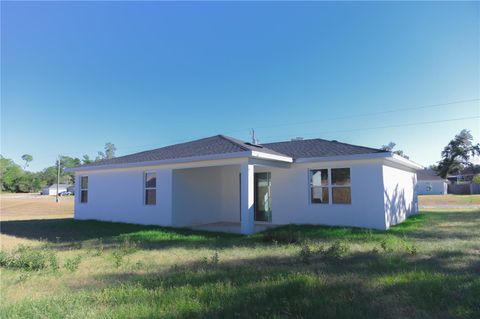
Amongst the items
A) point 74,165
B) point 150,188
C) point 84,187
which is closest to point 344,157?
point 150,188

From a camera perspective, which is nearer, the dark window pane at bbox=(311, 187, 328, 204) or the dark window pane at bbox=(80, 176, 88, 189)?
the dark window pane at bbox=(311, 187, 328, 204)

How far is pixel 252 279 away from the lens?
5.48 m

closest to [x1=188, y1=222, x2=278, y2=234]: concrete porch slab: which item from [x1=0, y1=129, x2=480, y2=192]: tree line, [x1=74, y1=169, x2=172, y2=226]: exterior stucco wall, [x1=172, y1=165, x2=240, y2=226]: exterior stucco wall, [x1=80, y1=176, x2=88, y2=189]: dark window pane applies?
[x1=172, y1=165, x2=240, y2=226]: exterior stucco wall

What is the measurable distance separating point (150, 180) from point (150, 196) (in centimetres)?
72

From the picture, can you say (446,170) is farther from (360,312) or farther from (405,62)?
(360,312)

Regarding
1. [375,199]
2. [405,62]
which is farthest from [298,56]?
[375,199]

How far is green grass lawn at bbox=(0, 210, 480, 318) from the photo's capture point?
4098mm

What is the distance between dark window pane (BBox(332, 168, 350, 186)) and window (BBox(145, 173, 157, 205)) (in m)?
7.59

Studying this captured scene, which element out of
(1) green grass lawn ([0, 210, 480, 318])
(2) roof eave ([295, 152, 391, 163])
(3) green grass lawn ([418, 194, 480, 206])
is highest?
(2) roof eave ([295, 152, 391, 163])

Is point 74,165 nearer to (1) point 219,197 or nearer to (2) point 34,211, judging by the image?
(2) point 34,211

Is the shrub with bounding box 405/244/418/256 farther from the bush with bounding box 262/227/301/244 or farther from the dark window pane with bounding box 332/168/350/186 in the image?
the dark window pane with bounding box 332/168/350/186

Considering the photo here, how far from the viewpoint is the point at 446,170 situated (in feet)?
198

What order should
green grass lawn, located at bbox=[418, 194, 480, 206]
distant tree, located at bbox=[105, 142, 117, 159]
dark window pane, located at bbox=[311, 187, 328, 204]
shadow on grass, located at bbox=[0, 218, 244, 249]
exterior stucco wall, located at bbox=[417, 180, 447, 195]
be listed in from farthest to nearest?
distant tree, located at bbox=[105, 142, 117, 159] < exterior stucco wall, located at bbox=[417, 180, 447, 195] < green grass lawn, located at bbox=[418, 194, 480, 206] < dark window pane, located at bbox=[311, 187, 328, 204] < shadow on grass, located at bbox=[0, 218, 244, 249]

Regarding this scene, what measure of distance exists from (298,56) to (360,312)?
1688 cm
